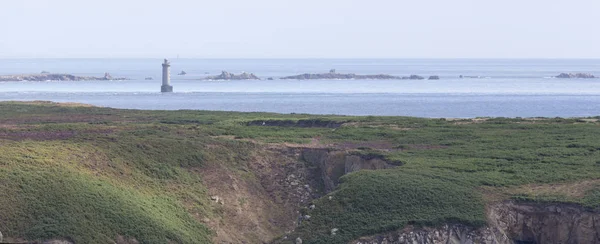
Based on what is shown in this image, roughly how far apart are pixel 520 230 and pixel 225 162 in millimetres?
12431

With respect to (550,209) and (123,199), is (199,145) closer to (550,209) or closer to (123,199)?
(123,199)

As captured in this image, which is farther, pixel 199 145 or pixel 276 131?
pixel 276 131

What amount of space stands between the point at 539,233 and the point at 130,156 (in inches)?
596

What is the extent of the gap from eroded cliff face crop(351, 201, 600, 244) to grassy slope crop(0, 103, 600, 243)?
459 mm

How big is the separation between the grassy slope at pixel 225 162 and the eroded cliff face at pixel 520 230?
459mm

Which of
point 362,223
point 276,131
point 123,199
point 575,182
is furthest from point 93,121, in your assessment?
point 575,182

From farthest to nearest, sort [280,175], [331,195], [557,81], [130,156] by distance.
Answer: [557,81]
[280,175]
[130,156]
[331,195]

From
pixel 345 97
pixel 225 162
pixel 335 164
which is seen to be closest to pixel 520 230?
pixel 335 164

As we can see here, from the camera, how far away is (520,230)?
30.9 m

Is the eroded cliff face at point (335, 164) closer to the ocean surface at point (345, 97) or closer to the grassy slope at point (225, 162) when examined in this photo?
the grassy slope at point (225, 162)

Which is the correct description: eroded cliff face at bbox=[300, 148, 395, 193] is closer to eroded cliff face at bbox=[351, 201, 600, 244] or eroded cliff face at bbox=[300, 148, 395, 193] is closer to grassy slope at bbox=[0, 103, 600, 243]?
grassy slope at bbox=[0, 103, 600, 243]

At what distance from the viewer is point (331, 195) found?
32562mm

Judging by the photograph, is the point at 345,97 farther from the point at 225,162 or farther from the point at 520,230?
the point at 520,230

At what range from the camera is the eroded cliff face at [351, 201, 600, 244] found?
29.7 meters
